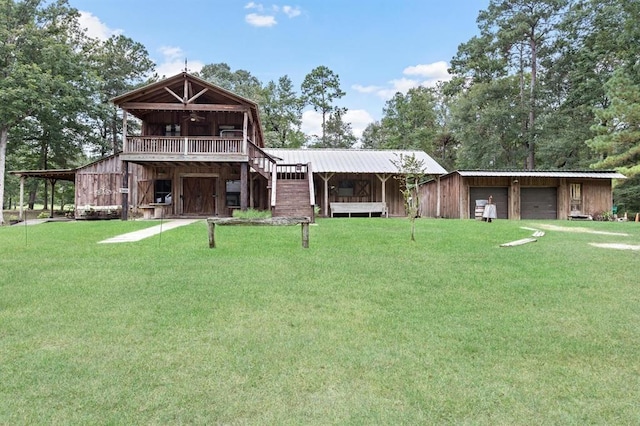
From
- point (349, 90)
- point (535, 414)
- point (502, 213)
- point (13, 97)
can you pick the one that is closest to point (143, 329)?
point (535, 414)

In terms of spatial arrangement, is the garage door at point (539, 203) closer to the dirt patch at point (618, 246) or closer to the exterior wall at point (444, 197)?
the exterior wall at point (444, 197)

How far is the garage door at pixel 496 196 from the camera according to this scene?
2022 centimetres

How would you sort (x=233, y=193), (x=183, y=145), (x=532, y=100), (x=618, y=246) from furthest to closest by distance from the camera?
(x=532, y=100) → (x=233, y=193) → (x=183, y=145) → (x=618, y=246)

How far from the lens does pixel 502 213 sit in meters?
20.3

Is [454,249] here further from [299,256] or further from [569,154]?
[569,154]

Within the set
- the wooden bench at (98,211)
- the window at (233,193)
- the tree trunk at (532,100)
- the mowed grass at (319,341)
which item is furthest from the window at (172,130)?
the tree trunk at (532,100)

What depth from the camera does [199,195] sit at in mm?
19125

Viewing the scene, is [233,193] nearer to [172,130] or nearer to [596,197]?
[172,130]

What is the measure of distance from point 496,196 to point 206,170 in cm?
1535

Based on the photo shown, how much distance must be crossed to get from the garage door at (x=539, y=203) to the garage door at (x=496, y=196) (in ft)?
2.63

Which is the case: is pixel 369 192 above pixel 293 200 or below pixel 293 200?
above

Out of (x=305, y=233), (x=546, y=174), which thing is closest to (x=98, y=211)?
(x=305, y=233)

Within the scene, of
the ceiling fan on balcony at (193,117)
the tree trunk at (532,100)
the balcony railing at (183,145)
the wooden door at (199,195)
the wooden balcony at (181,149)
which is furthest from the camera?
the tree trunk at (532,100)

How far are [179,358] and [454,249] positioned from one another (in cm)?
624
